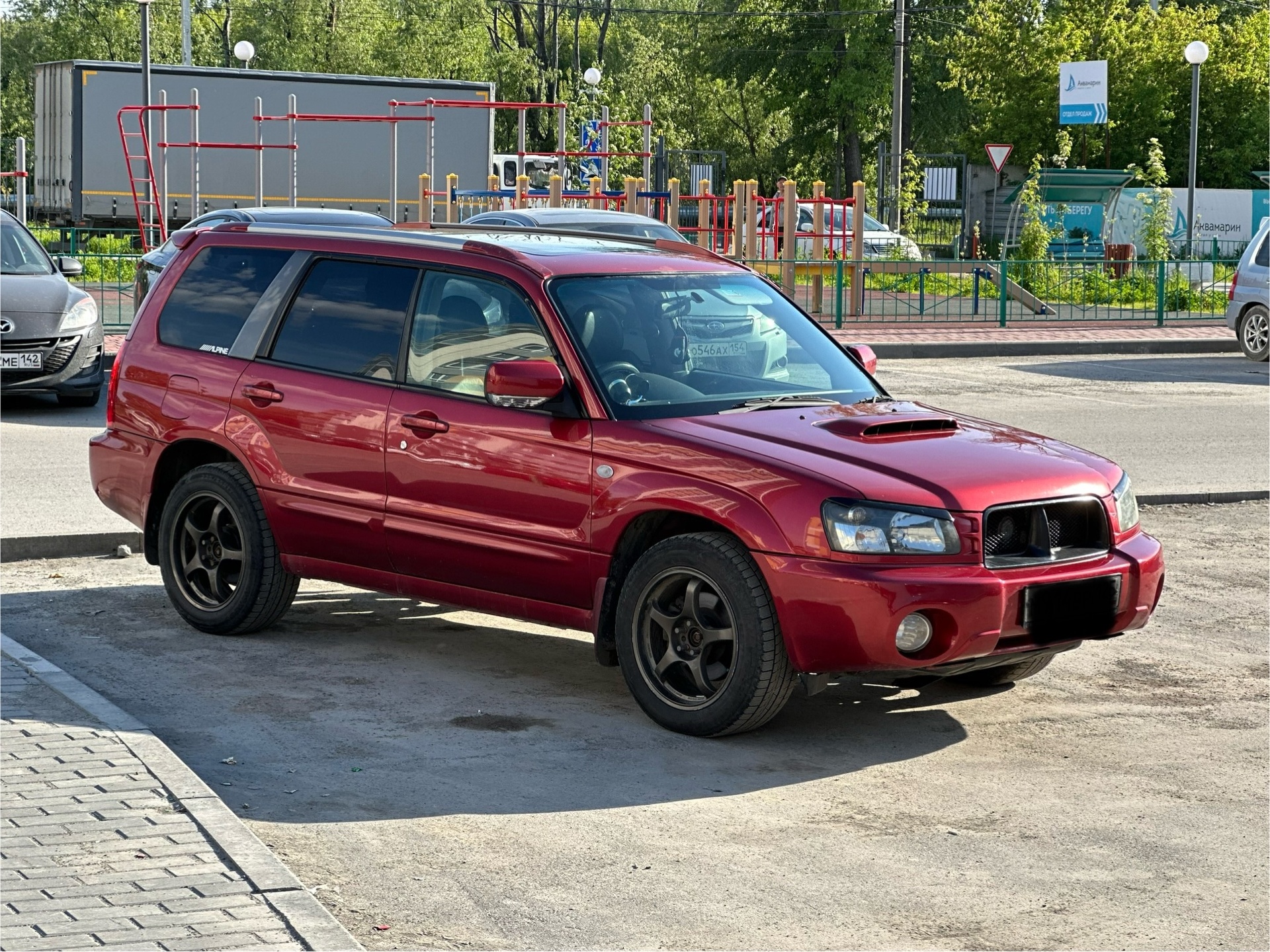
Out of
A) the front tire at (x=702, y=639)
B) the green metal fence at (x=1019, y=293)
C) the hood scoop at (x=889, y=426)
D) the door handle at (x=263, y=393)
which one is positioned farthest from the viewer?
the green metal fence at (x=1019, y=293)

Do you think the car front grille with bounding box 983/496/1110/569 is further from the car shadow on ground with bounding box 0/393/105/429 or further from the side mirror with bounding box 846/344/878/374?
the car shadow on ground with bounding box 0/393/105/429

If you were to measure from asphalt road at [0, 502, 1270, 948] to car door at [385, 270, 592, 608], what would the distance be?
52cm

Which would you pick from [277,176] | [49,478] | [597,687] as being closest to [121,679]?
[597,687]

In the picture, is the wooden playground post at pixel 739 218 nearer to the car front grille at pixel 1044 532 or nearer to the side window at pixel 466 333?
the side window at pixel 466 333

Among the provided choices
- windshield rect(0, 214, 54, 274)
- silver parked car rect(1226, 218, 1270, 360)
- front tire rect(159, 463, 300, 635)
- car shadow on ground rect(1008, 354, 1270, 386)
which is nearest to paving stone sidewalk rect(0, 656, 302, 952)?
front tire rect(159, 463, 300, 635)

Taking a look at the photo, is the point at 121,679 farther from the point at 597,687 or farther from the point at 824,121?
the point at 824,121

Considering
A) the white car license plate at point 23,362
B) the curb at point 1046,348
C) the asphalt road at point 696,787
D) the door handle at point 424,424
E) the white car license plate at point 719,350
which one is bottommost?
the asphalt road at point 696,787

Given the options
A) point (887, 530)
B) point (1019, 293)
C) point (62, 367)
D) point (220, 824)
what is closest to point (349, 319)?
point (887, 530)

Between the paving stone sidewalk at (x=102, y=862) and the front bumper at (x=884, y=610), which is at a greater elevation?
the front bumper at (x=884, y=610)

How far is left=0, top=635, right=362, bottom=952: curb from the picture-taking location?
4.37 meters

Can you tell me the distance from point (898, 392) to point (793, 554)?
1281 cm

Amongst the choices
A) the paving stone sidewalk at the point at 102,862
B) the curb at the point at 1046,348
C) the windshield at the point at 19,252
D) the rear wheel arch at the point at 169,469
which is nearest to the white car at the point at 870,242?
the curb at the point at 1046,348

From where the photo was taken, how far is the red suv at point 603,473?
19.8 ft

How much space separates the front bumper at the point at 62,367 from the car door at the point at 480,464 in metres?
9.01
